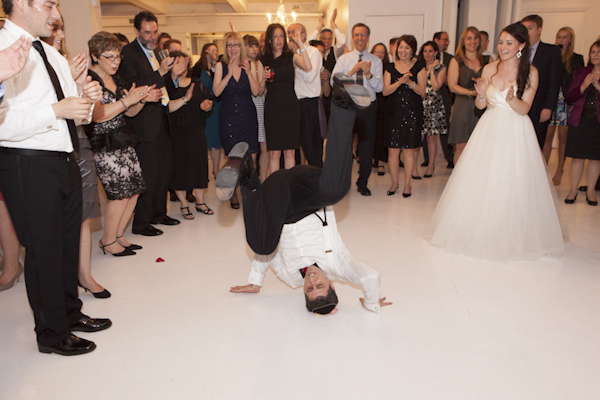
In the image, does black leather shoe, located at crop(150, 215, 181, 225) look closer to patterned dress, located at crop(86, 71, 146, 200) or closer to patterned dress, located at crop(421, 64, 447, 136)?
patterned dress, located at crop(86, 71, 146, 200)

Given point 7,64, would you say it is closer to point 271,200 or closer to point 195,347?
point 271,200

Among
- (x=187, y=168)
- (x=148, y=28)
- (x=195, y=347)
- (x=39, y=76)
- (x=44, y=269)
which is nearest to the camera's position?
(x=39, y=76)

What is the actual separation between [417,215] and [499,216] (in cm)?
111

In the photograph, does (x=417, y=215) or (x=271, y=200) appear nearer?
(x=271, y=200)

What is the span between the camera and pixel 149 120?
12.0 ft

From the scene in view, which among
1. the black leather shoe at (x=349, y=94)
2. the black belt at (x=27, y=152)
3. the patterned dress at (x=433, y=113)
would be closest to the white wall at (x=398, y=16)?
the patterned dress at (x=433, y=113)

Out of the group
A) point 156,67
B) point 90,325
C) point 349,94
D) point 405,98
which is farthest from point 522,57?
point 90,325

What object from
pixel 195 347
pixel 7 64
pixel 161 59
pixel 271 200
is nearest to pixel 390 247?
pixel 271 200

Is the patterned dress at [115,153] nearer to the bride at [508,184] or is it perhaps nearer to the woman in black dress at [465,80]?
the bride at [508,184]

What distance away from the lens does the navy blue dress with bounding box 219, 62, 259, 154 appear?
184 inches

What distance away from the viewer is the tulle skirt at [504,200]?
11.0 ft

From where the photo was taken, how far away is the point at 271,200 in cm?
246

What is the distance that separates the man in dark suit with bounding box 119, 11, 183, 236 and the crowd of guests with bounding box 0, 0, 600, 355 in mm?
10

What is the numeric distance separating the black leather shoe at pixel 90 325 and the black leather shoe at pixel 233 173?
37.4 inches
